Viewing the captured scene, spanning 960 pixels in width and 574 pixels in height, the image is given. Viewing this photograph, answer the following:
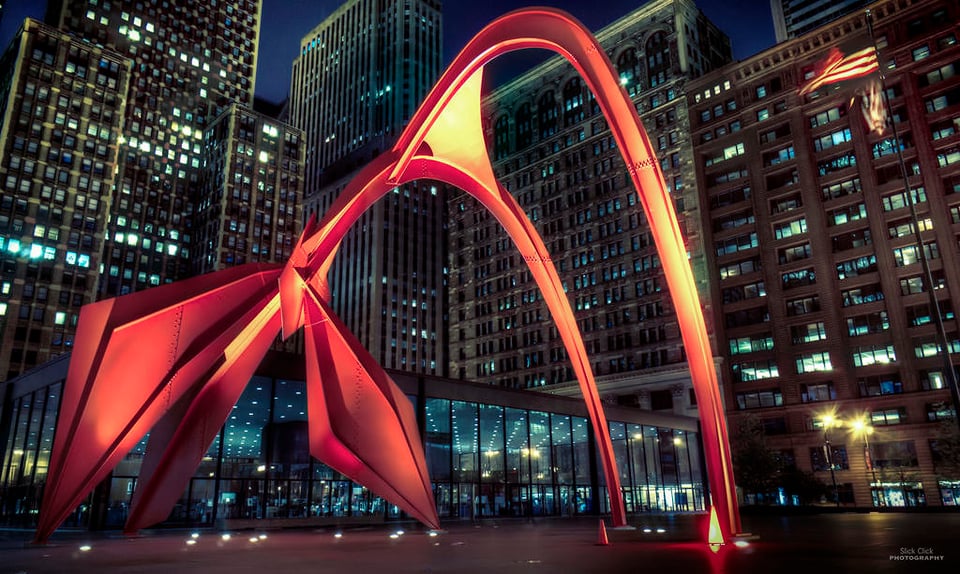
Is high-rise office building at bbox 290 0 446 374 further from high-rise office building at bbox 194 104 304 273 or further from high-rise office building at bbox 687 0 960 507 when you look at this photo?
high-rise office building at bbox 687 0 960 507

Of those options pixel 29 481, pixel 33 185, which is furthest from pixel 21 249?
pixel 29 481

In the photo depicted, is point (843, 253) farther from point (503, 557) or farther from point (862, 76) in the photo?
point (503, 557)

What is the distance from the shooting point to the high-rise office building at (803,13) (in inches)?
5792

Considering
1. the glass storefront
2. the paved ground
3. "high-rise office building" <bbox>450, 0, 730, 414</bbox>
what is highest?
"high-rise office building" <bbox>450, 0, 730, 414</bbox>

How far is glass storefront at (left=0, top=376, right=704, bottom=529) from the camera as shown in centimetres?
2928

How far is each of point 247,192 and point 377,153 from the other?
28.6m

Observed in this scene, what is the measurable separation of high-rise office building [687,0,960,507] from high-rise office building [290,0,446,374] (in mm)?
62859

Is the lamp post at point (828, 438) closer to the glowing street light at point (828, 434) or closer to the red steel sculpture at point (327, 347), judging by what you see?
the glowing street light at point (828, 434)

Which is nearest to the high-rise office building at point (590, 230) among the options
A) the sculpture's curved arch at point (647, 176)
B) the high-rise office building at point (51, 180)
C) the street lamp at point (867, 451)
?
the street lamp at point (867, 451)

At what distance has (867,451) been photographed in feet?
192

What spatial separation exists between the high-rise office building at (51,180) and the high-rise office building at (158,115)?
17227 millimetres

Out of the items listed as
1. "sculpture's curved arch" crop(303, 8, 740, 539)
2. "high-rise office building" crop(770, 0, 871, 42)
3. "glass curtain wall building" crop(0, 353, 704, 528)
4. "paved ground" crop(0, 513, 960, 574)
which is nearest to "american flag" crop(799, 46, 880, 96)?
"sculpture's curved arch" crop(303, 8, 740, 539)

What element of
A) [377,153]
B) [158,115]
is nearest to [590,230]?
[377,153]

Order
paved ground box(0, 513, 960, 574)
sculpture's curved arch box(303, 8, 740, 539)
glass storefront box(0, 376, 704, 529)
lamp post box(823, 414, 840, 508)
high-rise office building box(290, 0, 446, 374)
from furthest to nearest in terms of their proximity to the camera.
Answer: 1. high-rise office building box(290, 0, 446, 374)
2. lamp post box(823, 414, 840, 508)
3. glass storefront box(0, 376, 704, 529)
4. sculpture's curved arch box(303, 8, 740, 539)
5. paved ground box(0, 513, 960, 574)
